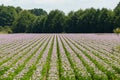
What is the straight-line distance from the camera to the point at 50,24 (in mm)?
149375

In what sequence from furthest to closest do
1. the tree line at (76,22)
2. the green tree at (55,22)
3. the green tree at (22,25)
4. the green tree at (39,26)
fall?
the green tree at (22,25) < the green tree at (39,26) < the green tree at (55,22) < the tree line at (76,22)

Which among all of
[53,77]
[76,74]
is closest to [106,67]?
[76,74]

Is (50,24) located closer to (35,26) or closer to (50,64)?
(35,26)

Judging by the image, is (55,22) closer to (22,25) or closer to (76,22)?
A: (76,22)

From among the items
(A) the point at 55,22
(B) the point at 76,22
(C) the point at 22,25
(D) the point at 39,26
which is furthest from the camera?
(C) the point at 22,25

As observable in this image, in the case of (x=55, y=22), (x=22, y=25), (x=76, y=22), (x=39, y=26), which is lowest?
(x=39, y=26)

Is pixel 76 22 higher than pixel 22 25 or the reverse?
higher

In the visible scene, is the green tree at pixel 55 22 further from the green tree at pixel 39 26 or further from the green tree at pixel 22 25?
the green tree at pixel 22 25

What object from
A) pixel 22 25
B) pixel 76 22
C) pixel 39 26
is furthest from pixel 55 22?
pixel 22 25

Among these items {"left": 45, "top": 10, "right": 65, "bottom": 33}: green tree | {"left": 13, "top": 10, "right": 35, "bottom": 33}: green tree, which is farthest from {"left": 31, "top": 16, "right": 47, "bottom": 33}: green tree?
{"left": 13, "top": 10, "right": 35, "bottom": 33}: green tree

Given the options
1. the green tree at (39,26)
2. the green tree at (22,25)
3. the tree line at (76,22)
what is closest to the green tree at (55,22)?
the tree line at (76,22)

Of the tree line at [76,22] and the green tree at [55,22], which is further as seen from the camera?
the green tree at [55,22]

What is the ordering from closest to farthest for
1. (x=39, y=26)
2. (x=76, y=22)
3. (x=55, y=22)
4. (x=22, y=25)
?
(x=76, y=22) → (x=55, y=22) → (x=39, y=26) → (x=22, y=25)

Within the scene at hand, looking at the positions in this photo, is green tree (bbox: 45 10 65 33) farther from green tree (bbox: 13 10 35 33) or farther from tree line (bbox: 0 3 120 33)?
green tree (bbox: 13 10 35 33)
